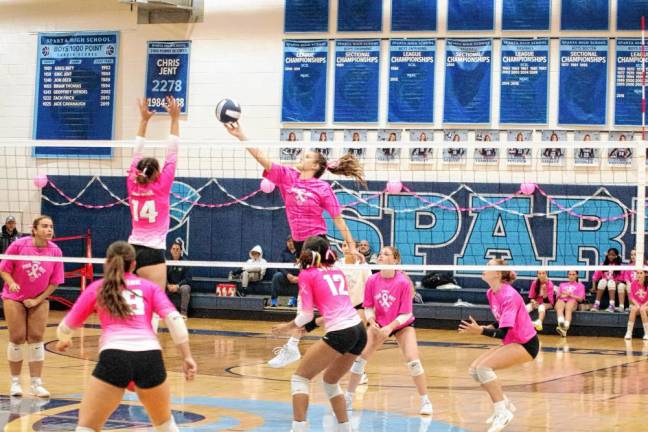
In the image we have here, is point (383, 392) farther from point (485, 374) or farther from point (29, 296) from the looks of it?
point (29, 296)

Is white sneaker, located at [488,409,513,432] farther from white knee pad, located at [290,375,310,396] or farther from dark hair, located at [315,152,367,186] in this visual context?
dark hair, located at [315,152,367,186]

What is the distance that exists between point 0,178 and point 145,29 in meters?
5.12

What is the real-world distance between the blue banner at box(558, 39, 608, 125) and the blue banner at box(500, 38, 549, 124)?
377 mm

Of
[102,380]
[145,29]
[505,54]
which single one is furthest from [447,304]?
[102,380]

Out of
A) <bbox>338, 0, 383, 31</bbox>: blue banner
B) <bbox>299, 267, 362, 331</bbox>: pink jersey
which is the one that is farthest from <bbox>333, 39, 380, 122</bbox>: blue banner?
<bbox>299, 267, 362, 331</bbox>: pink jersey

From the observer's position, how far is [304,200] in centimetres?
999

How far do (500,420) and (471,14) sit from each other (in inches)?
565

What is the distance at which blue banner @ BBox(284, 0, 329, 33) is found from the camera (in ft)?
75.8

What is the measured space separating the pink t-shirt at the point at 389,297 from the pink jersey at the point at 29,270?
347 centimetres

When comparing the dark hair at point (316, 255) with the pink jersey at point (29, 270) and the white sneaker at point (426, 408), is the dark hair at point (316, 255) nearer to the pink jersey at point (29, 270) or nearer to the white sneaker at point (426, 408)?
the white sneaker at point (426, 408)

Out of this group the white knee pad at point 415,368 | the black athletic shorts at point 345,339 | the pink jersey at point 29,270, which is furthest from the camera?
the pink jersey at point 29,270

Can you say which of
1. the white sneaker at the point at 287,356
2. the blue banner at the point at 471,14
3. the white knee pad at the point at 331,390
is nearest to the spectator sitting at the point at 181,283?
the blue banner at the point at 471,14

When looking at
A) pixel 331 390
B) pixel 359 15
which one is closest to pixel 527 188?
pixel 359 15

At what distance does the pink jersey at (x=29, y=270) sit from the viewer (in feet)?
36.6
